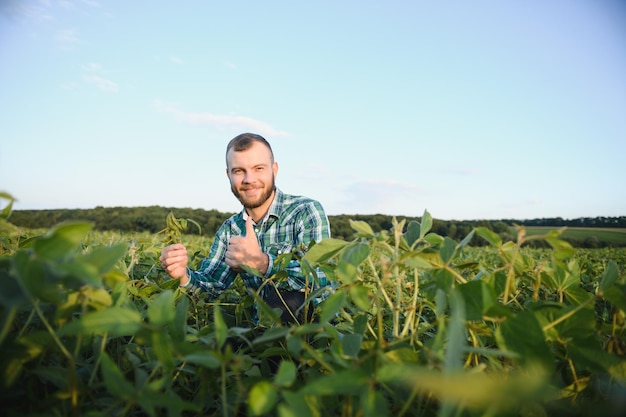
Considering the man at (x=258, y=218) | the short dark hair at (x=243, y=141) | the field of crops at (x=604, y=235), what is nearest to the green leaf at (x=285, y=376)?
the man at (x=258, y=218)

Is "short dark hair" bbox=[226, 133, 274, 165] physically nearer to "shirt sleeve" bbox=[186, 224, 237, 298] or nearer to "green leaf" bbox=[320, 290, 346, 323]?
"shirt sleeve" bbox=[186, 224, 237, 298]

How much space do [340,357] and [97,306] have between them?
1.14ft

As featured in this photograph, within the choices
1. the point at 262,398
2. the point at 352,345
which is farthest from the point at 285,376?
the point at 352,345

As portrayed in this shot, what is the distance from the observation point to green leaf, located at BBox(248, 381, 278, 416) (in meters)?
0.40

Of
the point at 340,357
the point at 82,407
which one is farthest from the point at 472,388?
the point at 82,407

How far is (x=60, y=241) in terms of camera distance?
1.45ft

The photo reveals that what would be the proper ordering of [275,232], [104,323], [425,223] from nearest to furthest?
[104,323], [425,223], [275,232]

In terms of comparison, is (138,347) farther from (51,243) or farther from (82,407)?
(51,243)

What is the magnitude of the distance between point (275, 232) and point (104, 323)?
219 cm

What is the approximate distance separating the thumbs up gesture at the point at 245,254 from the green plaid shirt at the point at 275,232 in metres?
0.32

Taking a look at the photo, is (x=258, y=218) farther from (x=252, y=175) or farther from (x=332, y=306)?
(x=332, y=306)

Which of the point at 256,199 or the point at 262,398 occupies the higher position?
the point at 256,199

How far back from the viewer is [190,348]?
505mm

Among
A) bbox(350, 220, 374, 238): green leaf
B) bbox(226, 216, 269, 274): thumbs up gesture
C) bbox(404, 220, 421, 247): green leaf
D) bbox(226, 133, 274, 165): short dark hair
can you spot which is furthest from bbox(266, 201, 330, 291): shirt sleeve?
bbox(350, 220, 374, 238): green leaf
